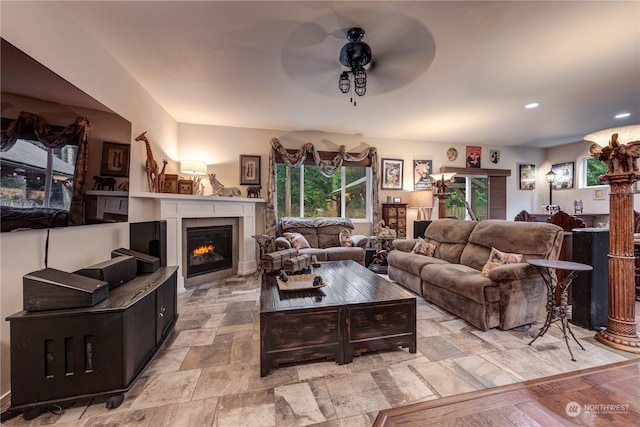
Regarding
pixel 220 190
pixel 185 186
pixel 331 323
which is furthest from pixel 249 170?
pixel 331 323

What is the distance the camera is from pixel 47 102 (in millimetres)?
1581

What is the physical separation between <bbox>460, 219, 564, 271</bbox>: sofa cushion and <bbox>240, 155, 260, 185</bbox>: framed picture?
12.2 ft

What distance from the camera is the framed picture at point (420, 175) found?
576 cm

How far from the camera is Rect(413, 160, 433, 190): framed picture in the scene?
5.76 metres

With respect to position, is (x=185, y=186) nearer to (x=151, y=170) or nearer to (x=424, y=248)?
(x=151, y=170)

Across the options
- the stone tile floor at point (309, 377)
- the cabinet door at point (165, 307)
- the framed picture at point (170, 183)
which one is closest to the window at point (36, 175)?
the cabinet door at point (165, 307)

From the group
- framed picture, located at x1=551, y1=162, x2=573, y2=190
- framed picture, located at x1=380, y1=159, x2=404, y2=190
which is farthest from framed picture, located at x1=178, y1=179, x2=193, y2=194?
framed picture, located at x1=551, y1=162, x2=573, y2=190

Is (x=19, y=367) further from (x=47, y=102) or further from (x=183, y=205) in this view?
(x=183, y=205)

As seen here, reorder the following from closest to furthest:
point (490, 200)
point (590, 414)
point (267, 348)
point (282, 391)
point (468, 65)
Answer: point (590, 414), point (282, 391), point (267, 348), point (468, 65), point (490, 200)

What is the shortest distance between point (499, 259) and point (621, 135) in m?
1.37

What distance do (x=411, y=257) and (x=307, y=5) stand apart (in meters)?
2.98

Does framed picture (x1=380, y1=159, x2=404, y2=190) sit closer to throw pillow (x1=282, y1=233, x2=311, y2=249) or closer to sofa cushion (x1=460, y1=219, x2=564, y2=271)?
throw pillow (x1=282, y1=233, x2=311, y2=249)

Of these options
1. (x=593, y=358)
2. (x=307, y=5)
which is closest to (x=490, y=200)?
(x=593, y=358)

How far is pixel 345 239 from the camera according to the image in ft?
15.0
